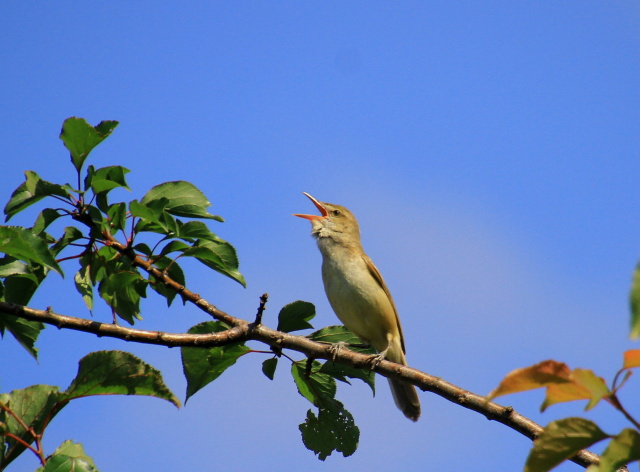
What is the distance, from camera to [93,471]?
7.87 feet

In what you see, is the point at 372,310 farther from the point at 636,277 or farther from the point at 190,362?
the point at 636,277

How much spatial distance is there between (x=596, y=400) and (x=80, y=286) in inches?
127

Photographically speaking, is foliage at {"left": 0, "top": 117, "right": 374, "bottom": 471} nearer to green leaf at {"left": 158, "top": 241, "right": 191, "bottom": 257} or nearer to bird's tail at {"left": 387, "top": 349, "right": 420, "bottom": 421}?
green leaf at {"left": 158, "top": 241, "right": 191, "bottom": 257}

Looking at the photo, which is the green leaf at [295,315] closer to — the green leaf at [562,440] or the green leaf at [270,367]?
the green leaf at [270,367]

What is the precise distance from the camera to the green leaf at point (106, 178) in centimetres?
361

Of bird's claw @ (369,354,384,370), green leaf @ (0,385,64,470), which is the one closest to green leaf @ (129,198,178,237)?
green leaf @ (0,385,64,470)

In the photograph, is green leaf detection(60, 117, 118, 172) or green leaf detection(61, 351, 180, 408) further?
green leaf detection(60, 117, 118, 172)

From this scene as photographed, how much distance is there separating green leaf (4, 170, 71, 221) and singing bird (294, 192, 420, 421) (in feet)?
12.7

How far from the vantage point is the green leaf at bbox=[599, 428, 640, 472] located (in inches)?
61.0

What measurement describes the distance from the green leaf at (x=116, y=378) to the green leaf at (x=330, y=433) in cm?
180

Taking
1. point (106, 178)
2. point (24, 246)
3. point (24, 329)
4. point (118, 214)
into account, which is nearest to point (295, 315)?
point (118, 214)

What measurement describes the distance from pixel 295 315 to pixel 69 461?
1.81 meters

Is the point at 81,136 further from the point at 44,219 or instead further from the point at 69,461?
the point at 69,461

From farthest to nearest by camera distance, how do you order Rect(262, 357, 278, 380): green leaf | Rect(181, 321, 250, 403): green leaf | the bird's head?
the bird's head → Rect(262, 357, 278, 380): green leaf → Rect(181, 321, 250, 403): green leaf
